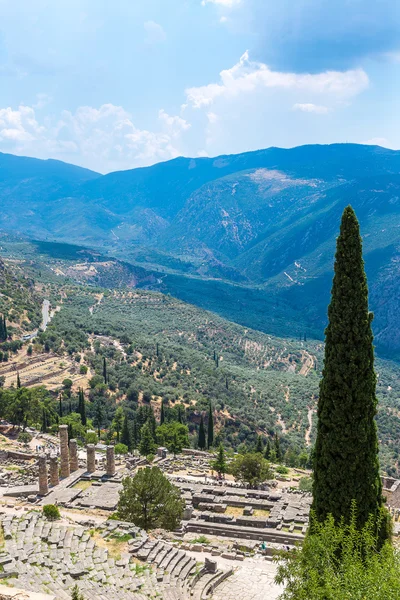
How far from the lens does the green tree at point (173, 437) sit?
52.8m

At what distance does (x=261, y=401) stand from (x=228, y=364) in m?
24.3

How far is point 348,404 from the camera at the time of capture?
17.2 meters

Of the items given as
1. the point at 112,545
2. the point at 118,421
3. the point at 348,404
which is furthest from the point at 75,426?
the point at 348,404

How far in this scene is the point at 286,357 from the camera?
420ft

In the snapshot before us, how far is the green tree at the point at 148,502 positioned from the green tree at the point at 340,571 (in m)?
13.9

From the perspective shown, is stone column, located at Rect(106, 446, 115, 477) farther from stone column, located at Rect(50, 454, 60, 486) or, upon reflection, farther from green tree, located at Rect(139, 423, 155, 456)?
green tree, located at Rect(139, 423, 155, 456)

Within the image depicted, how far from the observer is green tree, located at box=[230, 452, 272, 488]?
138 ft

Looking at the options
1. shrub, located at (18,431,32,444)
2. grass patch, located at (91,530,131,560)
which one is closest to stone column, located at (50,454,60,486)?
grass patch, located at (91,530,131,560)

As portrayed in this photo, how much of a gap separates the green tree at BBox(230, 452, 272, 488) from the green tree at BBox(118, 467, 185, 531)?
1300cm

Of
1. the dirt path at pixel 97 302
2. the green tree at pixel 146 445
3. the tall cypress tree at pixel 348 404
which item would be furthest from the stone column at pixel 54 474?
the dirt path at pixel 97 302

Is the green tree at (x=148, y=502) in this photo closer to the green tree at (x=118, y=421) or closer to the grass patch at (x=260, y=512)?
the grass patch at (x=260, y=512)

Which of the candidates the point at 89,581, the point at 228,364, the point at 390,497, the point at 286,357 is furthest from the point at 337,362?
the point at 286,357

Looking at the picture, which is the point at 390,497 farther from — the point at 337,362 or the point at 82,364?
the point at 82,364

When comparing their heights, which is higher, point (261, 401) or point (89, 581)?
point (89, 581)
